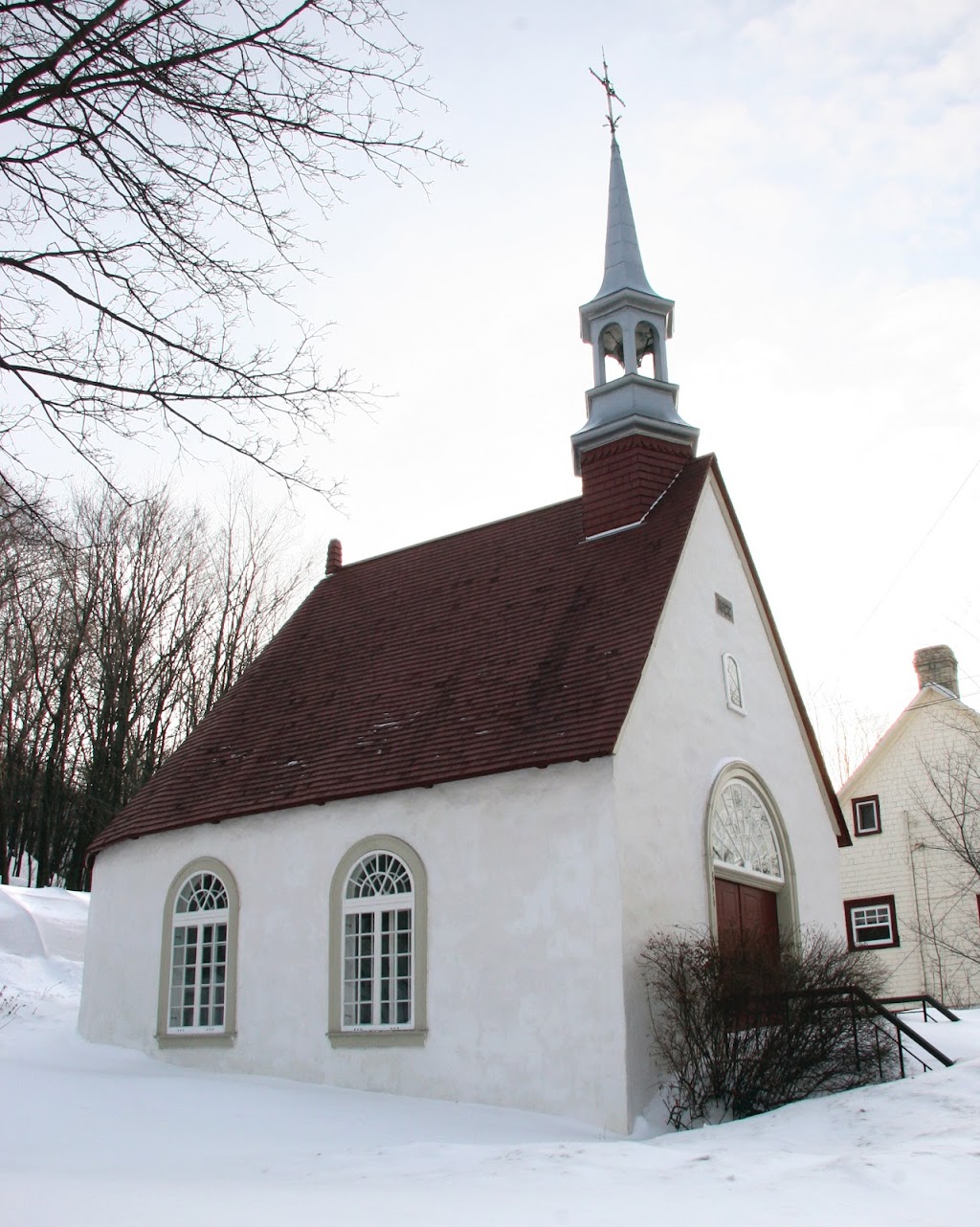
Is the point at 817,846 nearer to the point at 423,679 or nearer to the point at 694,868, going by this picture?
the point at 694,868

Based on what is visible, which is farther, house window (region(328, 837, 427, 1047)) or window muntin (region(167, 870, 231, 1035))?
window muntin (region(167, 870, 231, 1035))

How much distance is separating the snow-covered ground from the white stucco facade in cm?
54

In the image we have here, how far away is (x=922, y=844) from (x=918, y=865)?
809 mm

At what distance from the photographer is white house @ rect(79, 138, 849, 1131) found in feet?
38.2

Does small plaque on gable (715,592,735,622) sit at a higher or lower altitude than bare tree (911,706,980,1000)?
higher

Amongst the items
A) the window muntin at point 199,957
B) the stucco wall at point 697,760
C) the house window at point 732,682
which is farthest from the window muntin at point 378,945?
the house window at point 732,682

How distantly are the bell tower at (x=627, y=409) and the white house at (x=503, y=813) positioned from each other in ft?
0.14

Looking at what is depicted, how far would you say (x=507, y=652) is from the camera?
1438 cm

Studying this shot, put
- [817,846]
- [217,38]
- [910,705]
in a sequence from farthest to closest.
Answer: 1. [910,705]
2. [817,846]
3. [217,38]

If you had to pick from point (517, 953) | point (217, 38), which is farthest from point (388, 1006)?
point (217, 38)

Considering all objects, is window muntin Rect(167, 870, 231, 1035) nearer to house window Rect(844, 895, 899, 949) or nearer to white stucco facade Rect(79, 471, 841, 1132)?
white stucco facade Rect(79, 471, 841, 1132)

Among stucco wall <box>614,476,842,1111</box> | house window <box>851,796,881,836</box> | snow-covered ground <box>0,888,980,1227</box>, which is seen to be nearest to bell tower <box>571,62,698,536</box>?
stucco wall <box>614,476,842,1111</box>

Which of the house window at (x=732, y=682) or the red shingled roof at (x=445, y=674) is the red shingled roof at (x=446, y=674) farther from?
the house window at (x=732, y=682)

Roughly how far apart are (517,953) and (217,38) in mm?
8846
